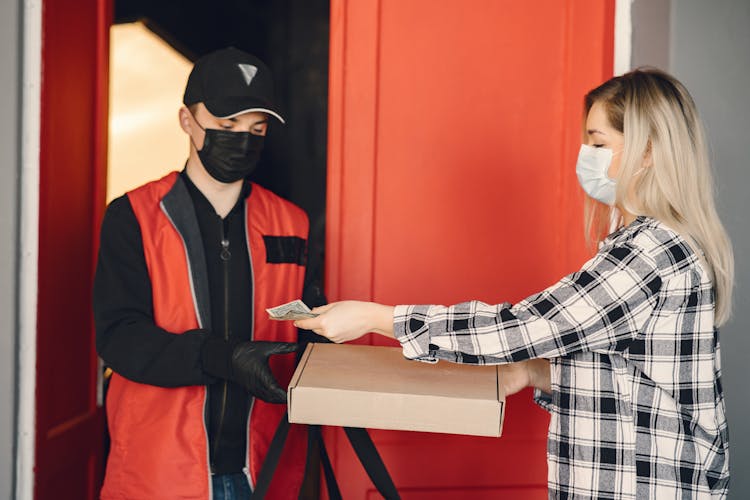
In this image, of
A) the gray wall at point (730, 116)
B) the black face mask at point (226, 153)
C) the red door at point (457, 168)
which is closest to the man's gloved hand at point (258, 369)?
the black face mask at point (226, 153)

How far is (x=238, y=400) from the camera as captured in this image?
5.61 ft

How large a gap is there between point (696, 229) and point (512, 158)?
83 centimetres

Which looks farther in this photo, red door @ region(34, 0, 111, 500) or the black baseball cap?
red door @ region(34, 0, 111, 500)

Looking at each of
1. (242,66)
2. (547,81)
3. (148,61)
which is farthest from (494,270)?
(148,61)

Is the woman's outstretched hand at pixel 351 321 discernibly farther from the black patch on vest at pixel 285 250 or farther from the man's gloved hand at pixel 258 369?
Result: the black patch on vest at pixel 285 250

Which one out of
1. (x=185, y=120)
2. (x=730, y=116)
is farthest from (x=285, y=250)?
(x=730, y=116)

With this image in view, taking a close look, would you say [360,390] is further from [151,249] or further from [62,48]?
[62,48]

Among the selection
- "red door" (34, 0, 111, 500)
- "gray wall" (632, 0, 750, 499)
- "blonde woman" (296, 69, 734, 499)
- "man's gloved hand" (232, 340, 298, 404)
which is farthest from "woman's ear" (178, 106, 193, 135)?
"gray wall" (632, 0, 750, 499)

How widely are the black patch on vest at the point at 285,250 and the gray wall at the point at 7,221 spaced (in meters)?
0.67

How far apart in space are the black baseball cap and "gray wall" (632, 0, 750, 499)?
104cm

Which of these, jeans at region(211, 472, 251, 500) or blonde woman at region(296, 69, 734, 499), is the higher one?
blonde woman at region(296, 69, 734, 499)

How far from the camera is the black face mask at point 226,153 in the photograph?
1.78 metres

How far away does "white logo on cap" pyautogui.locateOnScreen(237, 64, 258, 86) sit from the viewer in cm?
179

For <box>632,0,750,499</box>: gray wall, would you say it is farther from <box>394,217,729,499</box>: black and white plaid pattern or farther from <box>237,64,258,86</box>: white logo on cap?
<box>237,64,258,86</box>: white logo on cap
